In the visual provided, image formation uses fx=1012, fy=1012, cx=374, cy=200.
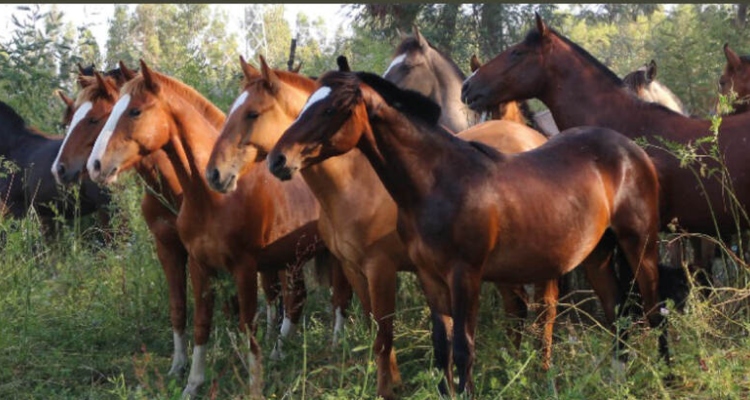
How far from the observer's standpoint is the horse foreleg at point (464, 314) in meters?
4.77

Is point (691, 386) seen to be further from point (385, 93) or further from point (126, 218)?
point (126, 218)

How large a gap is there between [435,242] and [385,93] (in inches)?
30.0

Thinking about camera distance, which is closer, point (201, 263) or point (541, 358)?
point (541, 358)

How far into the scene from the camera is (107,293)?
25.1 ft

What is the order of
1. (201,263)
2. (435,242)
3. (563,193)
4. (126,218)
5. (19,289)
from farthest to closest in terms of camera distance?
1. (126,218)
2. (19,289)
3. (201,263)
4. (563,193)
5. (435,242)

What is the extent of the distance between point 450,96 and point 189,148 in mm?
3130

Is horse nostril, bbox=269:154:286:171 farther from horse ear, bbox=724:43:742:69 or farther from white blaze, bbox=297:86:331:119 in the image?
horse ear, bbox=724:43:742:69

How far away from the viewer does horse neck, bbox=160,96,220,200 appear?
6.00 metres

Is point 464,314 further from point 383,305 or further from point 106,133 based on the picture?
point 106,133

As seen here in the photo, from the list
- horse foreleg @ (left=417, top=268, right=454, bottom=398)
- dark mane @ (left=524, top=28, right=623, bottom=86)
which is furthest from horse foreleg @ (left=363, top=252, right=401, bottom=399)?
dark mane @ (left=524, top=28, right=623, bottom=86)

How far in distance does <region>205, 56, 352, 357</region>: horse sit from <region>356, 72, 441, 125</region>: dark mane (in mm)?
978

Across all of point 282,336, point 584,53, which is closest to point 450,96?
point 584,53

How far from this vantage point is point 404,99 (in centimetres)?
492

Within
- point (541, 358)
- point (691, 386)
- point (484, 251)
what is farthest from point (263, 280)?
point (691, 386)
